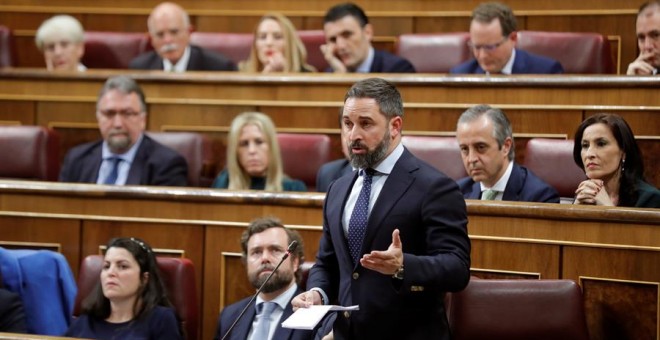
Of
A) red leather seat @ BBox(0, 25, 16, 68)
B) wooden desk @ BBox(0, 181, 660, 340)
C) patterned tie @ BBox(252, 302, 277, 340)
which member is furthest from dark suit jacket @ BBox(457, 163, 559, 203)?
red leather seat @ BBox(0, 25, 16, 68)

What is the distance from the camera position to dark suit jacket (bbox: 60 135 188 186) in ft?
5.93

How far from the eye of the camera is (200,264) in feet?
5.13

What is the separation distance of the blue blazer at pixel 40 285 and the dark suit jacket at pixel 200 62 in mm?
758

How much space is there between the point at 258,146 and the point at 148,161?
0.20m

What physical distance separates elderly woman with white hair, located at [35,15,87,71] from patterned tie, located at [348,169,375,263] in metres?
1.29

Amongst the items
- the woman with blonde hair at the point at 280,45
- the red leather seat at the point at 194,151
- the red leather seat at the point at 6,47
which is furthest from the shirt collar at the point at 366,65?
the red leather seat at the point at 6,47

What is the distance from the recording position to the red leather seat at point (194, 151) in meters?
1.88

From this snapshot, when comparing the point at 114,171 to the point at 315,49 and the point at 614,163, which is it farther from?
the point at 614,163

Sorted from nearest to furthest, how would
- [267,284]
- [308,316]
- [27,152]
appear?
1. [308,316]
2. [267,284]
3. [27,152]

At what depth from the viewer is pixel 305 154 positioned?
6.07ft

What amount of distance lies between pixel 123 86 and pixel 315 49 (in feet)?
1.76

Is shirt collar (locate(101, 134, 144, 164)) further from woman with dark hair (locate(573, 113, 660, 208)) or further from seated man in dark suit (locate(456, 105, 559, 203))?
woman with dark hair (locate(573, 113, 660, 208))

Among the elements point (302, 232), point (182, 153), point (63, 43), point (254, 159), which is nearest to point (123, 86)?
point (182, 153)

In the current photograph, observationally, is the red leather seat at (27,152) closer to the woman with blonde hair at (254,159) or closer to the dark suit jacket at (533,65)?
the woman with blonde hair at (254,159)
